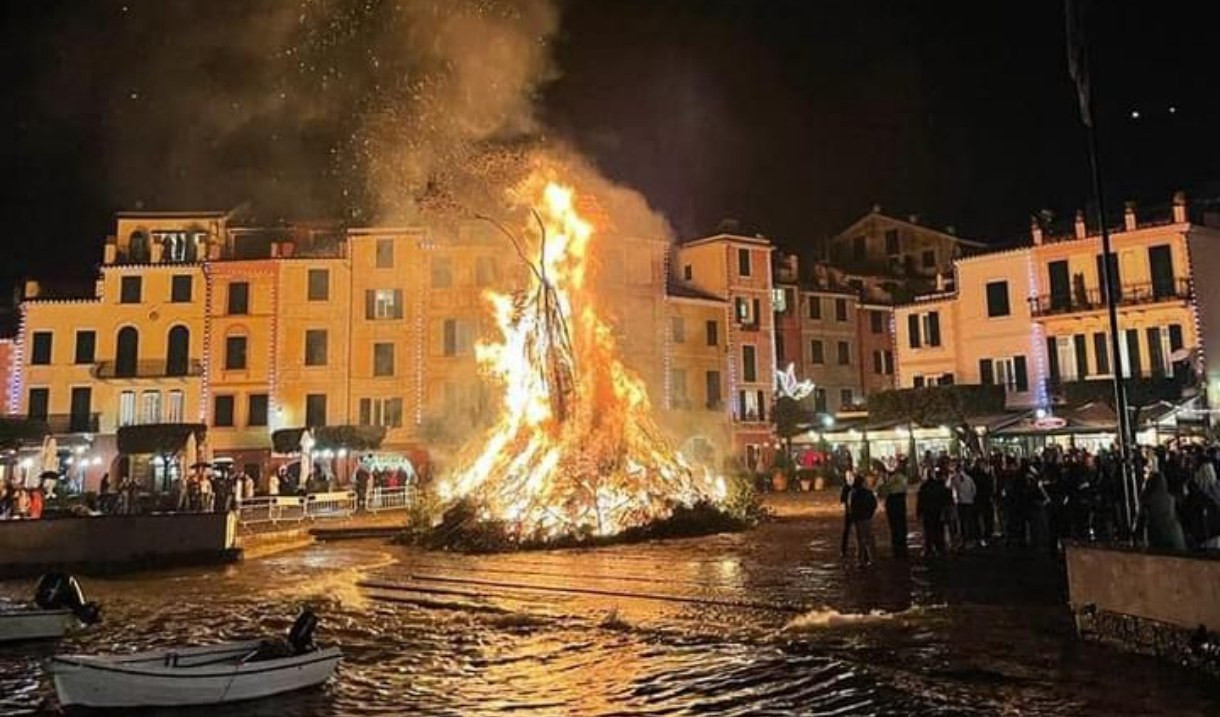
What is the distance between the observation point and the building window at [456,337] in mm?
53594

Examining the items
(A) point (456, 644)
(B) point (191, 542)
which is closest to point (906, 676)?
(A) point (456, 644)

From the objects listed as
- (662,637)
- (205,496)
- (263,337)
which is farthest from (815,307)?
(662,637)

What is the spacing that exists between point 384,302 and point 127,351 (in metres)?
14.2

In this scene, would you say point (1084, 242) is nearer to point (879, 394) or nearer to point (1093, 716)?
point (879, 394)

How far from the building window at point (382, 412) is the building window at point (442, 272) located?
6835 mm

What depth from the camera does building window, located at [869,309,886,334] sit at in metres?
67.8

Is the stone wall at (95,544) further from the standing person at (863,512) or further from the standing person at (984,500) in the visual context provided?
the standing person at (984,500)

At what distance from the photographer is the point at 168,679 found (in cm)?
980

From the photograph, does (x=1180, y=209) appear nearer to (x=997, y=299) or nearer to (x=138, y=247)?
(x=997, y=299)

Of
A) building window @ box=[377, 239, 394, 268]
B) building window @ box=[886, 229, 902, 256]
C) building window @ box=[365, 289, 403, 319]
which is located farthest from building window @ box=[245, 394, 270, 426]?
building window @ box=[886, 229, 902, 256]

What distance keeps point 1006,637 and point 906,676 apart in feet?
7.86

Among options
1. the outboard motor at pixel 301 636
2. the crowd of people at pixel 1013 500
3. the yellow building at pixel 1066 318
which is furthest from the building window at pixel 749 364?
the outboard motor at pixel 301 636

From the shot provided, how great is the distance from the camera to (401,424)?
174ft

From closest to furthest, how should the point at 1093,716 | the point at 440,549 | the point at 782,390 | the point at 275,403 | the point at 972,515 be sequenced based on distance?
1. the point at 1093,716
2. the point at 972,515
3. the point at 440,549
4. the point at 275,403
5. the point at 782,390
